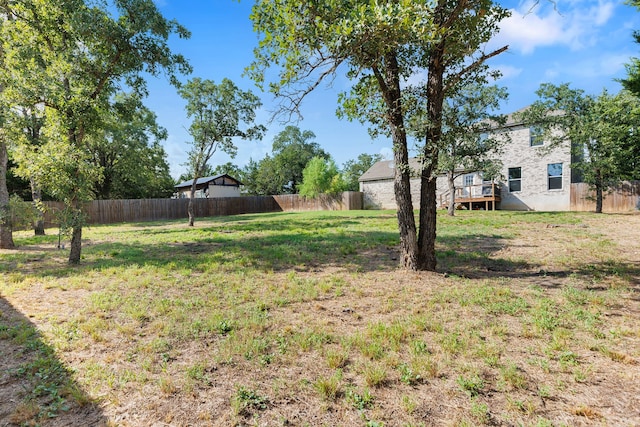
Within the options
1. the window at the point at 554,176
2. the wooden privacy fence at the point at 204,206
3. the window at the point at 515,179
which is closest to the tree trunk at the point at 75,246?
the wooden privacy fence at the point at 204,206

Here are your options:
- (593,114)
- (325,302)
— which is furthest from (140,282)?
(593,114)

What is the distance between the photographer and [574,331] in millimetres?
3064

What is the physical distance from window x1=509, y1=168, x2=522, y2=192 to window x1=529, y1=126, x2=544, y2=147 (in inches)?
72.9

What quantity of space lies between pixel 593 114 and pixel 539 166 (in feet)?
17.5

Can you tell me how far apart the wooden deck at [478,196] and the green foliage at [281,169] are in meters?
23.7

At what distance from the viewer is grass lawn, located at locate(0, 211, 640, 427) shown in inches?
81.7

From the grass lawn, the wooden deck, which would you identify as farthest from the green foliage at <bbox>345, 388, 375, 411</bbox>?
the wooden deck

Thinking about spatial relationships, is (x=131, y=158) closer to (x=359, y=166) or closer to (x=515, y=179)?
(x=515, y=179)

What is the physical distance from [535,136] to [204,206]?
24461mm

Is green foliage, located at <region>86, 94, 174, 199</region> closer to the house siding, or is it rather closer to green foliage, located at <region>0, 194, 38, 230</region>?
the house siding

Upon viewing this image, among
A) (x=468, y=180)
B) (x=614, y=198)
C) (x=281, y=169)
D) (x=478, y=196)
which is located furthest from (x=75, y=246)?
(x=281, y=169)

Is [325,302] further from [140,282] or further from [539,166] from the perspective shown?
[539,166]

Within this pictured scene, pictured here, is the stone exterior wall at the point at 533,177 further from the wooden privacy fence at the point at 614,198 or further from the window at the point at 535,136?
the wooden privacy fence at the point at 614,198

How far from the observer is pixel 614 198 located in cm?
1744
